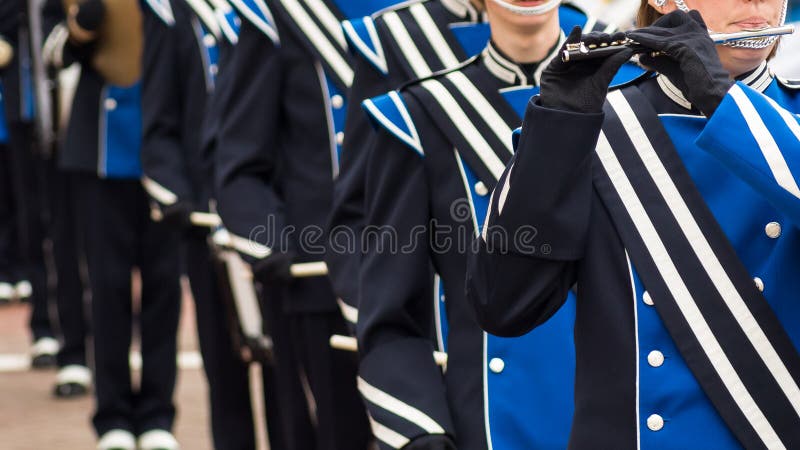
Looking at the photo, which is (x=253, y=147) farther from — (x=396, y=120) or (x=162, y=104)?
(x=396, y=120)

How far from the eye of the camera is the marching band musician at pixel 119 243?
21.1ft

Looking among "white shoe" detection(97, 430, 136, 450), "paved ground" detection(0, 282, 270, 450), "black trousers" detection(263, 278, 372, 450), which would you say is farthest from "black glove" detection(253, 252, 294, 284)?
"paved ground" detection(0, 282, 270, 450)

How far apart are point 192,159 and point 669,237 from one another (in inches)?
151

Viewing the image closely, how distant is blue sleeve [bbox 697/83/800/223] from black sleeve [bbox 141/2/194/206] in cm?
385

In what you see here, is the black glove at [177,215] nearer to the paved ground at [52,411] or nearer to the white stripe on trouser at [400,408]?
the paved ground at [52,411]

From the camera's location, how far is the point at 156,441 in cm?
637

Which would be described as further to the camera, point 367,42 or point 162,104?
point 162,104

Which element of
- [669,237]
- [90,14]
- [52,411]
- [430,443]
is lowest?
[52,411]

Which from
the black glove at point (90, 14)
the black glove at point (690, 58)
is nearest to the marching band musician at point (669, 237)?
the black glove at point (690, 58)

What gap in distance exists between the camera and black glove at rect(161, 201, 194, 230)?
19.3 ft

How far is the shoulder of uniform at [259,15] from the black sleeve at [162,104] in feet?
4.06

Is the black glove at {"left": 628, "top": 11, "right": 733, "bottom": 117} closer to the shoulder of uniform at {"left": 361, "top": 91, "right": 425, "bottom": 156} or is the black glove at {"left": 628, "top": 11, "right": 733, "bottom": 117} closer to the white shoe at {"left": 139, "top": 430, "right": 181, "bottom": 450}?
the shoulder of uniform at {"left": 361, "top": 91, "right": 425, "bottom": 156}

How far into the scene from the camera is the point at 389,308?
3.14m

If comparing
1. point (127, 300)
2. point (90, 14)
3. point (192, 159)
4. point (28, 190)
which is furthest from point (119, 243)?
point (28, 190)
